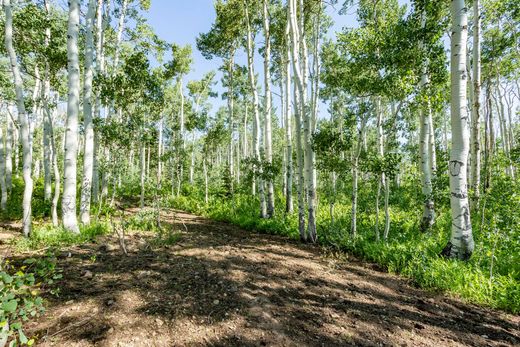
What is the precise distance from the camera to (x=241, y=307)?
3406 millimetres

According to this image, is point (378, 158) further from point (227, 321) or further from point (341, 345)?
point (227, 321)

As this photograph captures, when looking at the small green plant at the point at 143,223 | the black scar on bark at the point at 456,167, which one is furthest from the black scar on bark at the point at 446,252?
the small green plant at the point at 143,223

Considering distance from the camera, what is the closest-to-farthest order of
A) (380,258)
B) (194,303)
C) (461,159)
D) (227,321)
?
(227,321) < (194,303) < (461,159) < (380,258)

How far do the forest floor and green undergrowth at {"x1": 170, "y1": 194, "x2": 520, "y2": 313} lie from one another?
0.29m

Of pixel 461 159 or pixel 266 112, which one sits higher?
pixel 266 112

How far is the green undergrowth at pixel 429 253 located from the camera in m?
4.22

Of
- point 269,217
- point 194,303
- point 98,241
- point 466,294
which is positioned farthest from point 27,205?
point 466,294

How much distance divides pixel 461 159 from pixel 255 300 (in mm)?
4615

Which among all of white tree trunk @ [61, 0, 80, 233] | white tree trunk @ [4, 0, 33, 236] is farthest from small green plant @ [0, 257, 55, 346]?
white tree trunk @ [4, 0, 33, 236]

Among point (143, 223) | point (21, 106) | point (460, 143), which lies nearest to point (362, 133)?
point (460, 143)

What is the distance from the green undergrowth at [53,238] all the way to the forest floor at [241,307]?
745 millimetres

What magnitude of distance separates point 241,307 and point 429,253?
4.55 metres

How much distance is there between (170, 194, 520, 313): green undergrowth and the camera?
4223 millimetres

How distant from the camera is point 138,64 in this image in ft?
27.3
